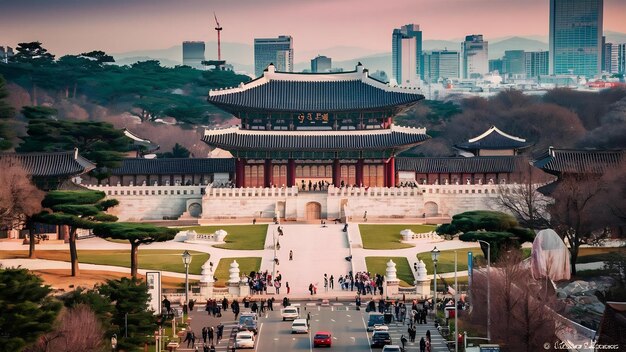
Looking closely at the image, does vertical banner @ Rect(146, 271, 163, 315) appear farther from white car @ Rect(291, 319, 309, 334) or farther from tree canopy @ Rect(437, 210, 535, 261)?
tree canopy @ Rect(437, 210, 535, 261)

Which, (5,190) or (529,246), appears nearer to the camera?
(5,190)

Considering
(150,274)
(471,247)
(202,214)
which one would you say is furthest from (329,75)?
(150,274)

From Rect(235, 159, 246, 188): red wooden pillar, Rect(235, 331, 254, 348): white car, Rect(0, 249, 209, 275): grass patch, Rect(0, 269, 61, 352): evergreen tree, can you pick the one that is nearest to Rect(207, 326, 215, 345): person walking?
Rect(235, 331, 254, 348): white car

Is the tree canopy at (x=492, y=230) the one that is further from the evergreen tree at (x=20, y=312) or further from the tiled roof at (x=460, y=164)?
the tiled roof at (x=460, y=164)

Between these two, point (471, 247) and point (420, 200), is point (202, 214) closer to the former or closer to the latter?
point (420, 200)

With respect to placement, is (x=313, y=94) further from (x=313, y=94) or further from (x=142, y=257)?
(x=142, y=257)

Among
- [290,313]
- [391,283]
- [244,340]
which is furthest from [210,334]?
[391,283]

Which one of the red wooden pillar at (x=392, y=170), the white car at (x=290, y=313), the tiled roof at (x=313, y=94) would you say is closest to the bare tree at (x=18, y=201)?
the white car at (x=290, y=313)
